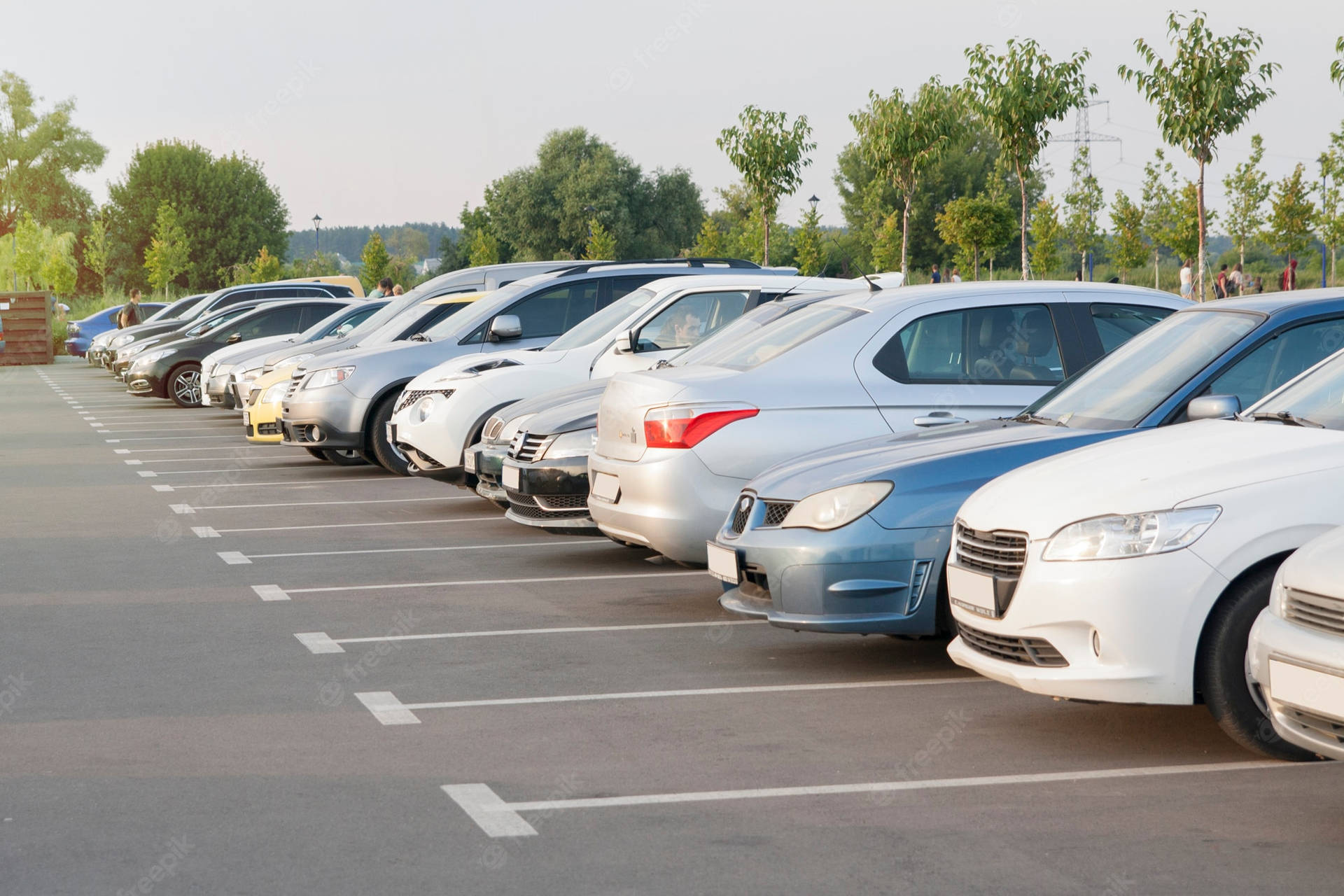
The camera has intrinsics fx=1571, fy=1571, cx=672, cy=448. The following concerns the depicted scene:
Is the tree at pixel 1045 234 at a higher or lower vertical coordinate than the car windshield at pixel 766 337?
higher

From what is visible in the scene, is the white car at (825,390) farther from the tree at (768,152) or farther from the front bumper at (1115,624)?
the tree at (768,152)

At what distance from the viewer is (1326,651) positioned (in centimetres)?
408

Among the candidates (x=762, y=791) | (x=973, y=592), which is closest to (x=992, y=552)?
(x=973, y=592)

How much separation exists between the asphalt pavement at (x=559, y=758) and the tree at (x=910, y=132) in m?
27.9

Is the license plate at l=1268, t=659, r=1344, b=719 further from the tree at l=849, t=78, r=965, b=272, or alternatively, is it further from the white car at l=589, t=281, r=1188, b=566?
the tree at l=849, t=78, r=965, b=272

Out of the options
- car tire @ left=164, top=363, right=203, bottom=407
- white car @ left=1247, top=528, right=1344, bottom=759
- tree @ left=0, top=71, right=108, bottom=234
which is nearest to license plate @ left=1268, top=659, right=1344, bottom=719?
white car @ left=1247, top=528, right=1344, bottom=759

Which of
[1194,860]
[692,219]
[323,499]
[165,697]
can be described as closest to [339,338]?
[323,499]

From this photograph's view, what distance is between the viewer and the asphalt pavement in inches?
169

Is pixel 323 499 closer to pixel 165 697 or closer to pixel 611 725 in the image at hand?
pixel 165 697

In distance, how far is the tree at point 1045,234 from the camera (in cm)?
5850

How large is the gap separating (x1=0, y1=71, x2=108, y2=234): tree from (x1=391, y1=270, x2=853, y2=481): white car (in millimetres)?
88025

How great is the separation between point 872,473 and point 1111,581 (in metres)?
1.63

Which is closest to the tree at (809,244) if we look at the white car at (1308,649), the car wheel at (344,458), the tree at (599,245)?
the tree at (599,245)

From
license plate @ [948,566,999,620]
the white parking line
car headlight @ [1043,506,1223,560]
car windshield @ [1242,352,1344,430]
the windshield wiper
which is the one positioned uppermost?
car windshield @ [1242,352,1344,430]
